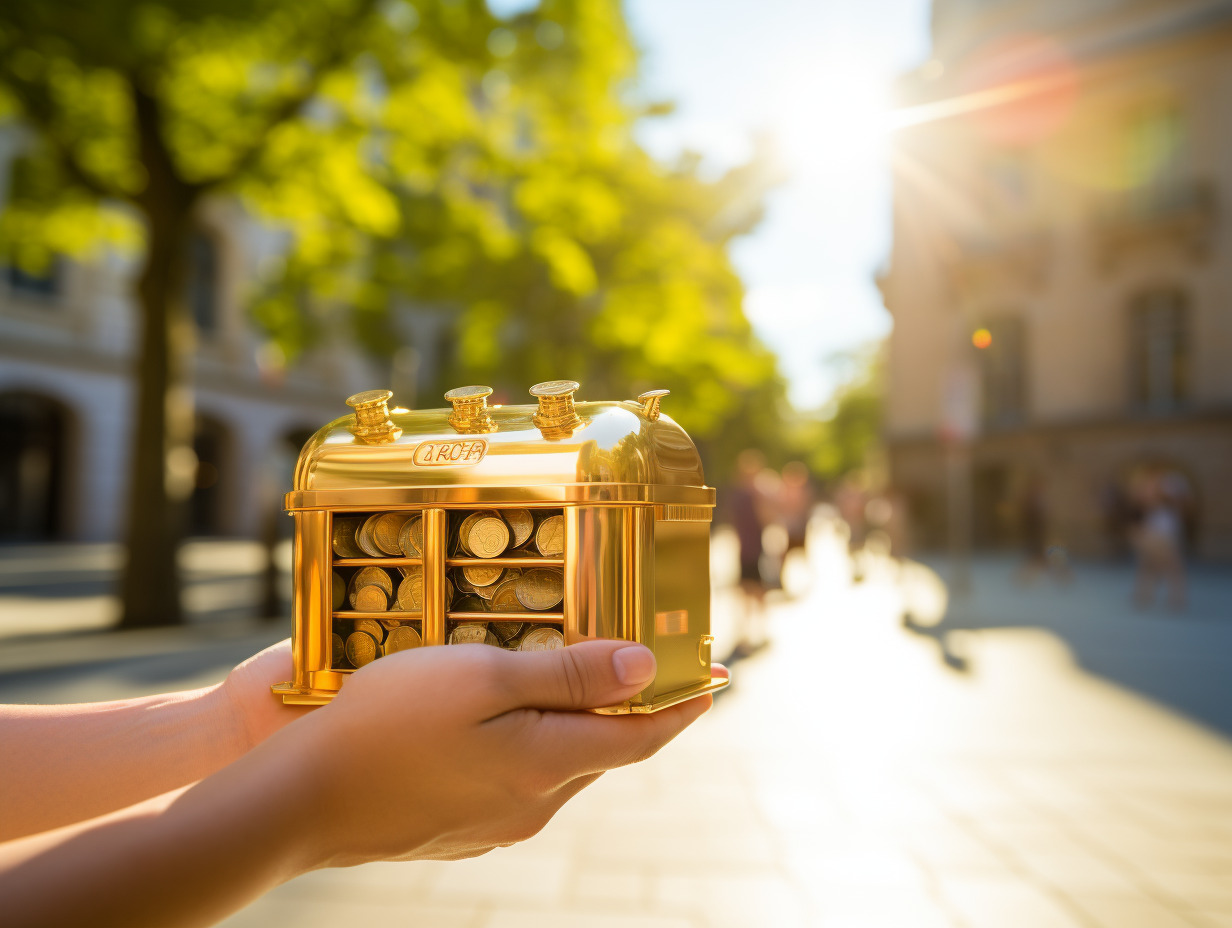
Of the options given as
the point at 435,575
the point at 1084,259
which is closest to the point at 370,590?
the point at 435,575

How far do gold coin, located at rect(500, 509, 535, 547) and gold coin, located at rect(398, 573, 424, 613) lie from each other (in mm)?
152

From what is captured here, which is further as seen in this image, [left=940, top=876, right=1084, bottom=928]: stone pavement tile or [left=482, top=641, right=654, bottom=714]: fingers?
[left=940, top=876, right=1084, bottom=928]: stone pavement tile

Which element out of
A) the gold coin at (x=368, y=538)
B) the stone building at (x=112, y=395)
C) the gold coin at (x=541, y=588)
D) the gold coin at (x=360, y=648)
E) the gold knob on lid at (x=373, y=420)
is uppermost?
the stone building at (x=112, y=395)

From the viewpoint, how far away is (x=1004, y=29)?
25.5 meters

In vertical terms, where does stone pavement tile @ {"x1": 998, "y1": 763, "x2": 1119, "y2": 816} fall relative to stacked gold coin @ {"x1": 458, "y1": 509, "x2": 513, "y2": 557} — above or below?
below

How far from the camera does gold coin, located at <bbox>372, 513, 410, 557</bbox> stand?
58.4 inches

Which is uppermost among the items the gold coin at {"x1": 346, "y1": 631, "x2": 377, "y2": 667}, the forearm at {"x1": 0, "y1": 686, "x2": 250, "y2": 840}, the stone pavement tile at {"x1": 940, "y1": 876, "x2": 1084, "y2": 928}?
the gold coin at {"x1": 346, "y1": 631, "x2": 377, "y2": 667}

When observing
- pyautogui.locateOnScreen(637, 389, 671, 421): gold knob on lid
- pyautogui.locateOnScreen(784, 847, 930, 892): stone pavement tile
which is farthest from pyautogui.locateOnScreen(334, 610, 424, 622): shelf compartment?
pyautogui.locateOnScreen(784, 847, 930, 892): stone pavement tile

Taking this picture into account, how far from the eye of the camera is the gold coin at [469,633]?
1383mm

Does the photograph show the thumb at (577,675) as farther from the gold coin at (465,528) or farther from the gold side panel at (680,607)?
the gold coin at (465,528)

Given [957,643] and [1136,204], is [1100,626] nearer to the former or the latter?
[957,643]

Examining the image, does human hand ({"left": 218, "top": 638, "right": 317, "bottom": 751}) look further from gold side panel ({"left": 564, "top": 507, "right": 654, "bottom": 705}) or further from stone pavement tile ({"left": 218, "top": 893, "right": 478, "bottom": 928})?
stone pavement tile ({"left": 218, "top": 893, "right": 478, "bottom": 928})

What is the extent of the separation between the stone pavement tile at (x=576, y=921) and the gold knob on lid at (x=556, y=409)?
3002 millimetres

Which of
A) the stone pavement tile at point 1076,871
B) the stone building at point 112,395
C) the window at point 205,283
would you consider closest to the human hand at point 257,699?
the stone pavement tile at point 1076,871
